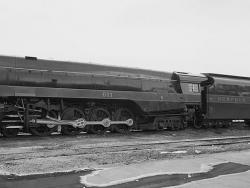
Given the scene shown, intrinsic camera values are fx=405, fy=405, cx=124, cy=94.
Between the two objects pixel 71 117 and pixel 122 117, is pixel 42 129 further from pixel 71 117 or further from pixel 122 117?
pixel 122 117

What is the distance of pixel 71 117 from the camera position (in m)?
15.2

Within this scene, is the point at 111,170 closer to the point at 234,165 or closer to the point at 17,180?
the point at 17,180

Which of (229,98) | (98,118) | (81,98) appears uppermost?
(229,98)

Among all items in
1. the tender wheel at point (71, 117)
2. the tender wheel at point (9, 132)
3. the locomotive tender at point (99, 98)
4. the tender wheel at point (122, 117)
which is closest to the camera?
the tender wheel at point (9, 132)

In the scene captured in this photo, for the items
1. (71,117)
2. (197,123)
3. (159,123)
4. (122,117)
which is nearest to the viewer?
(71,117)

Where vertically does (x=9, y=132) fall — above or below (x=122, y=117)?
below

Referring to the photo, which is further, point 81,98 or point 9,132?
point 81,98

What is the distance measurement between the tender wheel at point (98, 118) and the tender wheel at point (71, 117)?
0.51 m

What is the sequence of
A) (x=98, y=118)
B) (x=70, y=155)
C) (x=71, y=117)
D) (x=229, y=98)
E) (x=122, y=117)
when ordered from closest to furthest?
1. (x=70, y=155)
2. (x=71, y=117)
3. (x=98, y=118)
4. (x=122, y=117)
5. (x=229, y=98)

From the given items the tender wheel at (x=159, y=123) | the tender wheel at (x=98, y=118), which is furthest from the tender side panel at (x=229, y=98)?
the tender wheel at (x=98, y=118)

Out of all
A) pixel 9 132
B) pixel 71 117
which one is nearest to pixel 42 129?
pixel 71 117

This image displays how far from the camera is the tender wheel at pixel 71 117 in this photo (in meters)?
15.1

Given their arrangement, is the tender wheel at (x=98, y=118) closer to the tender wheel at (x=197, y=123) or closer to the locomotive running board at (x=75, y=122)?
the locomotive running board at (x=75, y=122)

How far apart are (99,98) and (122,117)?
165cm
